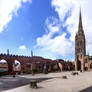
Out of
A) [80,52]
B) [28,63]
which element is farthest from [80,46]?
[28,63]

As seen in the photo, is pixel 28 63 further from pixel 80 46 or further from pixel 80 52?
pixel 80 46

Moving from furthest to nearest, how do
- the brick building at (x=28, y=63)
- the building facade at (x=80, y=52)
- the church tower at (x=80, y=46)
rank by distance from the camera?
the church tower at (x=80, y=46)
the building facade at (x=80, y=52)
the brick building at (x=28, y=63)

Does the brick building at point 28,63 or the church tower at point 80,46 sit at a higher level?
the church tower at point 80,46

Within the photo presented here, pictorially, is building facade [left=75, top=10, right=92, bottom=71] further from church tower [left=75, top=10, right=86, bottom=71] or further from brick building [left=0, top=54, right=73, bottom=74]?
brick building [left=0, top=54, right=73, bottom=74]

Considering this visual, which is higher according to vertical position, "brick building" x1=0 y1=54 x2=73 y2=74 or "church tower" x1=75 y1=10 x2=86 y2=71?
"church tower" x1=75 y1=10 x2=86 y2=71

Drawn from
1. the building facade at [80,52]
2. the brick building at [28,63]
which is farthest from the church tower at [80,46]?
the brick building at [28,63]

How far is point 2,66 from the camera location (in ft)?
213

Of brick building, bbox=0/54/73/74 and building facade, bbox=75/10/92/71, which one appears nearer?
brick building, bbox=0/54/73/74

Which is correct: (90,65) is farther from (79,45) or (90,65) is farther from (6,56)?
(6,56)

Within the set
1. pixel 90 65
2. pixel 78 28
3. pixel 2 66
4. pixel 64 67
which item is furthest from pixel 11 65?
pixel 78 28

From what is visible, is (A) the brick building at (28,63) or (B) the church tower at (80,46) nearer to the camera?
(A) the brick building at (28,63)

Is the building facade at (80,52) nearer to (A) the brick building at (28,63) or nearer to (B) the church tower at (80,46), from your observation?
(B) the church tower at (80,46)

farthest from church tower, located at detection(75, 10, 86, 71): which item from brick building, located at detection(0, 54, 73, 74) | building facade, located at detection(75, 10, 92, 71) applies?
brick building, located at detection(0, 54, 73, 74)

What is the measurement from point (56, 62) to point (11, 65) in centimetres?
2645
